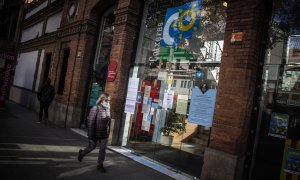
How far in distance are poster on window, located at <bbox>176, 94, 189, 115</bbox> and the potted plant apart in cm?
12

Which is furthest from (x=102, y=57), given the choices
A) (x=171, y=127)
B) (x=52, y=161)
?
(x=52, y=161)

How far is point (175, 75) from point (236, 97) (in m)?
2.20

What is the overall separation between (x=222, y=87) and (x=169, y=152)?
233cm

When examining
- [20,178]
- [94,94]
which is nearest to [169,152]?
[20,178]

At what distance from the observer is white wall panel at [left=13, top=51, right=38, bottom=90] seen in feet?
56.3

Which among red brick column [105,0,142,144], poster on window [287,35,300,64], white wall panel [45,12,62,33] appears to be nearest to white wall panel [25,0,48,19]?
white wall panel [45,12,62,33]

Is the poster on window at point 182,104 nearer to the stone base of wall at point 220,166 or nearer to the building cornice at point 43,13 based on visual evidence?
the stone base of wall at point 220,166

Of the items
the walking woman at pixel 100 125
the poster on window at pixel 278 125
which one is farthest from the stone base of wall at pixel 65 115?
the poster on window at pixel 278 125

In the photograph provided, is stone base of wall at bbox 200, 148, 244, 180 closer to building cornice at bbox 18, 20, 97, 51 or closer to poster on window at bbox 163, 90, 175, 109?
poster on window at bbox 163, 90, 175, 109

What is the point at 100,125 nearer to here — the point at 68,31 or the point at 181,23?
the point at 181,23

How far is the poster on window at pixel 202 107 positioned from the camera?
20.0 ft

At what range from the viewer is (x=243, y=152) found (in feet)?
17.7

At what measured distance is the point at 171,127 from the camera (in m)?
7.15

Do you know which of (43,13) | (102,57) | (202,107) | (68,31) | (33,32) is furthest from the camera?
(33,32)
